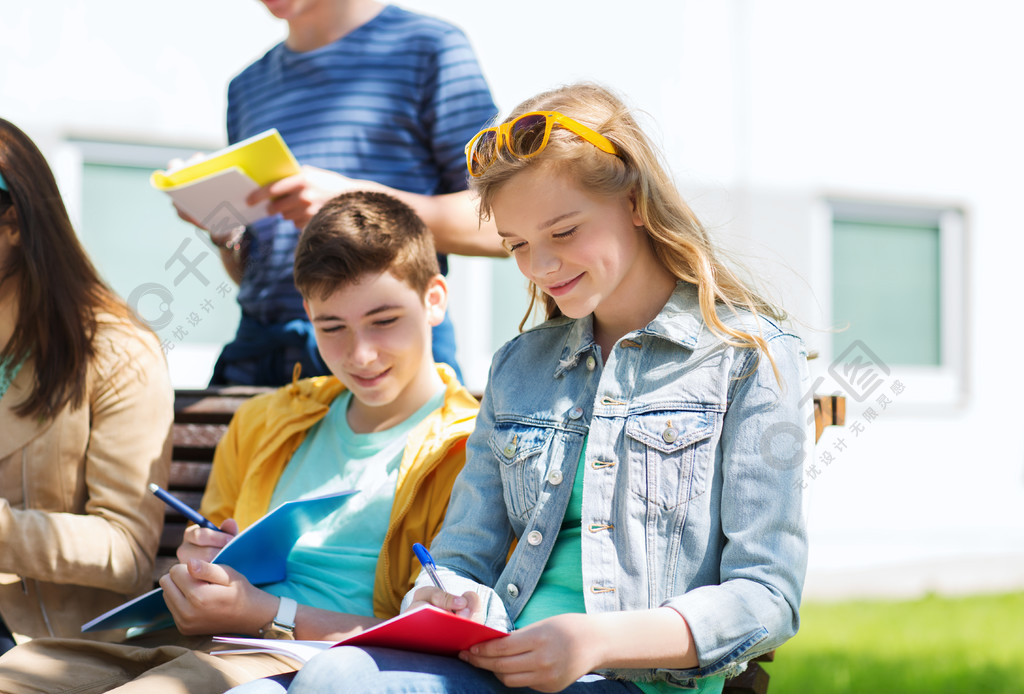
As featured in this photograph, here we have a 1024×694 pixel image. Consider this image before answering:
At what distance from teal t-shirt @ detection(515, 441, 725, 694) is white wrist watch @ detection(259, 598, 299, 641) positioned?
1.60 feet

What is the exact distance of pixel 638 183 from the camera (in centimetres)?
160

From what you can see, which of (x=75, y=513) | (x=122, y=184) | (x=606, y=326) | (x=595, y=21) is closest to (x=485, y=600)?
(x=606, y=326)

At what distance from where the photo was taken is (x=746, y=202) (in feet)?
20.5

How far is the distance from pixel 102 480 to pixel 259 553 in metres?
0.47

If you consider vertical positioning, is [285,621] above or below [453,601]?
below

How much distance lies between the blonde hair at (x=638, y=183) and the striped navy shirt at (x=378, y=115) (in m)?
0.92

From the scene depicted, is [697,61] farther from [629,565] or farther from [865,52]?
[629,565]

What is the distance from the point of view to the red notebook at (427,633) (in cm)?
121

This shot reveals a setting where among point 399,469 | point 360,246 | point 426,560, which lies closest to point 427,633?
point 426,560

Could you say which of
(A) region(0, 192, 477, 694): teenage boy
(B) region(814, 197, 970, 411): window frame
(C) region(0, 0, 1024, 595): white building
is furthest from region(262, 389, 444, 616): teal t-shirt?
(B) region(814, 197, 970, 411): window frame

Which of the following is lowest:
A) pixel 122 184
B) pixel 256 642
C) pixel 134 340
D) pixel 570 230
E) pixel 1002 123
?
pixel 256 642

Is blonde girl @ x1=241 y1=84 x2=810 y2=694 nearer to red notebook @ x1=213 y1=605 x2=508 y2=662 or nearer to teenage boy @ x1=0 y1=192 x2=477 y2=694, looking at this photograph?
red notebook @ x1=213 y1=605 x2=508 y2=662

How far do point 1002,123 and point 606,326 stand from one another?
245 inches

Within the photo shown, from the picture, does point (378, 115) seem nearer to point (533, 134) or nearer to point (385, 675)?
point (533, 134)
